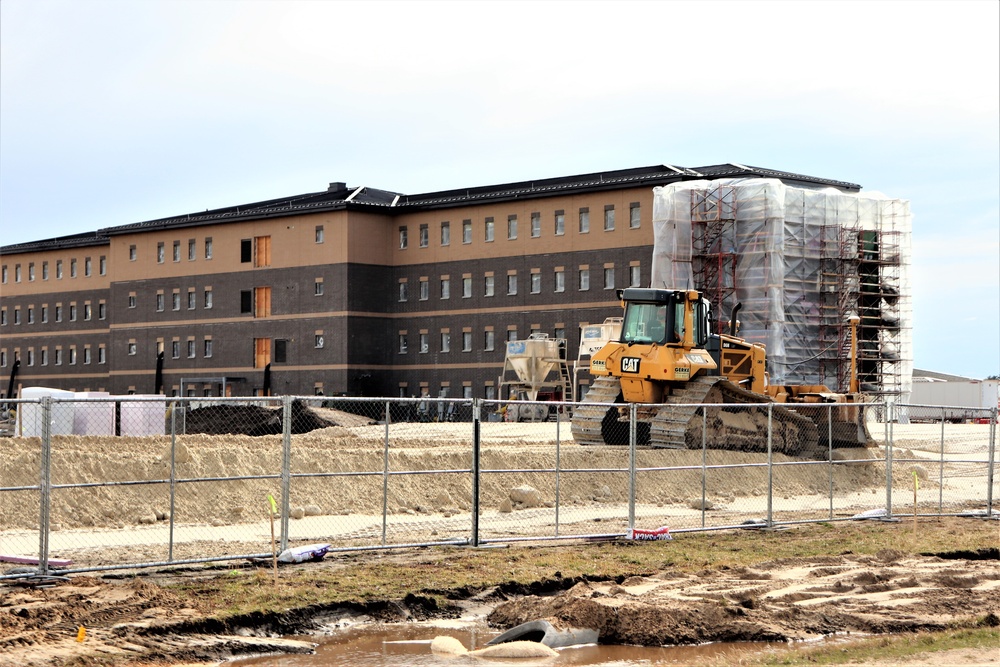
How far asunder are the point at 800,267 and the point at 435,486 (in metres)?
39.4

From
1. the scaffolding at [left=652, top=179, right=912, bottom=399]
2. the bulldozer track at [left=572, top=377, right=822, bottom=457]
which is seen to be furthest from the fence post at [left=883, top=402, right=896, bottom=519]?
the scaffolding at [left=652, top=179, right=912, bottom=399]

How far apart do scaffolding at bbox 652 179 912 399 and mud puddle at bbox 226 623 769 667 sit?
47.8 m

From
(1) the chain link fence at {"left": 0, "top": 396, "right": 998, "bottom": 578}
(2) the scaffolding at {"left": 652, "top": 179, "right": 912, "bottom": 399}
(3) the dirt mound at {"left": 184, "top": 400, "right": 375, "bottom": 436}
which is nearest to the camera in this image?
(1) the chain link fence at {"left": 0, "top": 396, "right": 998, "bottom": 578}

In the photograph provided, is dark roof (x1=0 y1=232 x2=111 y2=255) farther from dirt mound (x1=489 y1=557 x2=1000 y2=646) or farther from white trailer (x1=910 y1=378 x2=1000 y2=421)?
dirt mound (x1=489 y1=557 x2=1000 y2=646)

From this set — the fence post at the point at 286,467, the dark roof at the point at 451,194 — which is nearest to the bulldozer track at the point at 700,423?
the fence post at the point at 286,467

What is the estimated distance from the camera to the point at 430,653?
11.5 m

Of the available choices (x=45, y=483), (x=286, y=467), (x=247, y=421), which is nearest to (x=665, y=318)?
(x=286, y=467)

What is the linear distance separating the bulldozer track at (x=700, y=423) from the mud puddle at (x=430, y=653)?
58.3 feet

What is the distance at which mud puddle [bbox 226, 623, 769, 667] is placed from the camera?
36.5 ft

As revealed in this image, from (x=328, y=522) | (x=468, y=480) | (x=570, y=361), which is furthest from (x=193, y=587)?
(x=570, y=361)

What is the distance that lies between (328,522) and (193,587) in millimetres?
7751

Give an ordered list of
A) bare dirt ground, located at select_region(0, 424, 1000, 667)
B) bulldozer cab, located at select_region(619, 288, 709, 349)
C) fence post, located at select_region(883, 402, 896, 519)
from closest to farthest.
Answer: bare dirt ground, located at select_region(0, 424, 1000, 667) < fence post, located at select_region(883, 402, 896, 519) < bulldozer cab, located at select_region(619, 288, 709, 349)

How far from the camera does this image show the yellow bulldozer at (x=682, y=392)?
3119 centimetres

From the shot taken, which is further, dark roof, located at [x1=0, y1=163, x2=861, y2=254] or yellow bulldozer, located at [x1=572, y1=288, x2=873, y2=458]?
dark roof, located at [x1=0, y1=163, x2=861, y2=254]
